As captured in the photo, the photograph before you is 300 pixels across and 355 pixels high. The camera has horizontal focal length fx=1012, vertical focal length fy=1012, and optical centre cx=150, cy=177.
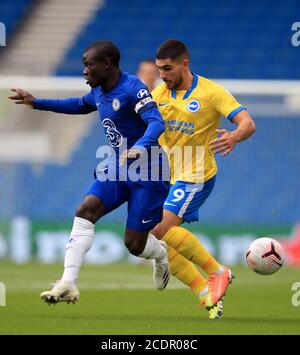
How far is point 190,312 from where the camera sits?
29.3 ft

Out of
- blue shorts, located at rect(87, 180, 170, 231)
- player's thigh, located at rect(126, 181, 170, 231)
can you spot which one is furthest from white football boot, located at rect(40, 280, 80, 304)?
player's thigh, located at rect(126, 181, 170, 231)

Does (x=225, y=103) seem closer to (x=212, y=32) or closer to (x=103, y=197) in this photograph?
(x=103, y=197)

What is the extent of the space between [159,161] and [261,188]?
9.89 meters

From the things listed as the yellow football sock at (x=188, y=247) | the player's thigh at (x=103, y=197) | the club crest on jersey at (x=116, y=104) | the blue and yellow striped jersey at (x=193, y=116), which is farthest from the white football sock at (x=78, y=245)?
the blue and yellow striped jersey at (x=193, y=116)

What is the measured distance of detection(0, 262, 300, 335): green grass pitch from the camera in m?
Result: 7.32

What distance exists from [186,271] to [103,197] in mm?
1218

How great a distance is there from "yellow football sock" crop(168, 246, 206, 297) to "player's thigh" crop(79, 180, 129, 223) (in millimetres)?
987

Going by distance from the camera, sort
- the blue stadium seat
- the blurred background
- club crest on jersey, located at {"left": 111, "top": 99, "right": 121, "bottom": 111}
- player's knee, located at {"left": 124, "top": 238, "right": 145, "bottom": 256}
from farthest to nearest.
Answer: the blue stadium seat, the blurred background, player's knee, located at {"left": 124, "top": 238, "right": 145, "bottom": 256}, club crest on jersey, located at {"left": 111, "top": 99, "right": 121, "bottom": 111}

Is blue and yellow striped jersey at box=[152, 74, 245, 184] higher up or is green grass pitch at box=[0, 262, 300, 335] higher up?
blue and yellow striped jersey at box=[152, 74, 245, 184]

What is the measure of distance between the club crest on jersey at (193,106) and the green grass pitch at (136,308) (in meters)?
1.79

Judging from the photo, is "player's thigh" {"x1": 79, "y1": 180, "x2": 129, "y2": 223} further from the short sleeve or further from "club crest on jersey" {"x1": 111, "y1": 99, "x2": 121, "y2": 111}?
the short sleeve

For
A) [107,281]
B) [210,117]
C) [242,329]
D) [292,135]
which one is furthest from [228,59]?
[242,329]

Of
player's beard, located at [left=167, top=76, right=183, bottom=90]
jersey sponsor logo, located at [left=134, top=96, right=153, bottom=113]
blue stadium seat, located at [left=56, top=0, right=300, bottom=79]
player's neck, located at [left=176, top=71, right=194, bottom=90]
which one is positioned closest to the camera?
jersey sponsor logo, located at [left=134, top=96, right=153, bottom=113]

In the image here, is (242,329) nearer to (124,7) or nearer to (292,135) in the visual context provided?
(292,135)
